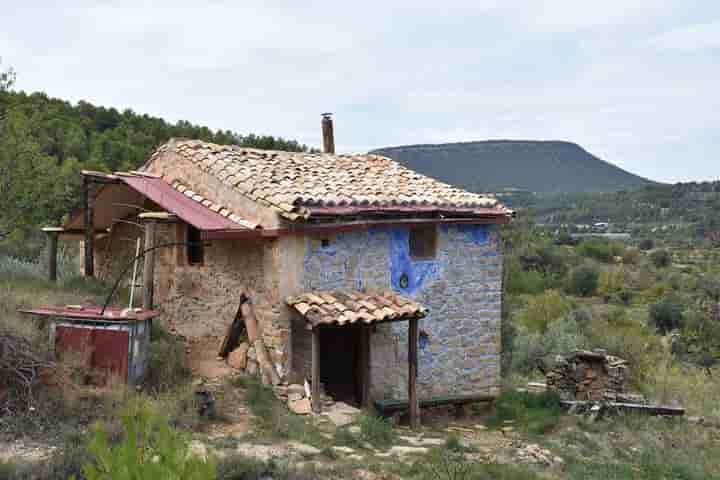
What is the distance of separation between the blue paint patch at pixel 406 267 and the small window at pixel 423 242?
0.20 meters

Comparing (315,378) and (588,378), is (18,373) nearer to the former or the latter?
(315,378)

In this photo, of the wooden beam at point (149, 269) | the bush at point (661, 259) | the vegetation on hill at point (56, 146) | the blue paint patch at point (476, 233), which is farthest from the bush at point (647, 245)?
the wooden beam at point (149, 269)

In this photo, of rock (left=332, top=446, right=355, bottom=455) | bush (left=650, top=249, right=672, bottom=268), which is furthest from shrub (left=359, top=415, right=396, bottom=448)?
bush (left=650, top=249, right=672, bottom=268)

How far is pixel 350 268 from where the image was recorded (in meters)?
10.3

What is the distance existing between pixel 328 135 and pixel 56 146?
11.2m

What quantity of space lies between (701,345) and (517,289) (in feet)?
27.8

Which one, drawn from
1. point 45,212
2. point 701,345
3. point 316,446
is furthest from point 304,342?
point 701,345

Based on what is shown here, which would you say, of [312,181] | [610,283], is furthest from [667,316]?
[312,181]

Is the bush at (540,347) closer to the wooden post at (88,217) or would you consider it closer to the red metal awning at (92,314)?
the wooden post at (88,217)

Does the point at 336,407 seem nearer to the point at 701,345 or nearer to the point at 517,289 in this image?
the point at 701,345

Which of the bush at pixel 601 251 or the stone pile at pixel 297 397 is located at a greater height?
the bush at pixel 601 251

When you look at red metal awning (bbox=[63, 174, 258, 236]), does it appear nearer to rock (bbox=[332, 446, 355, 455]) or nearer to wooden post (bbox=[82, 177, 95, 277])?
wooden post (bbox=[82, 177, 95, 277])

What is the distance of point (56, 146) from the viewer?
71.0 ft

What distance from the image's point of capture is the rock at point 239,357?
9.89 meters
